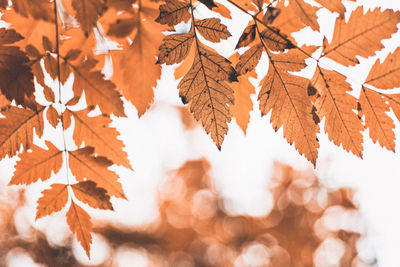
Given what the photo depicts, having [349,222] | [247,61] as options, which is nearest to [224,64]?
[247,61]

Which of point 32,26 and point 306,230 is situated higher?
point 32,26

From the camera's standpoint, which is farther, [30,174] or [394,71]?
[30,174]

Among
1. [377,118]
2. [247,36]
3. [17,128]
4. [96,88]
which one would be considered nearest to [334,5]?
[247,36]

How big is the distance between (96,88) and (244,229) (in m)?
10.9

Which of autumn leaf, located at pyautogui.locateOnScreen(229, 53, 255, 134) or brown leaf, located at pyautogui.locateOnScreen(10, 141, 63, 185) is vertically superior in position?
autumn leaf, located at pyautogui.locateOnScreen(229, 53, 255, 134)

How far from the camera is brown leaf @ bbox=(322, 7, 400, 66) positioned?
635 mm

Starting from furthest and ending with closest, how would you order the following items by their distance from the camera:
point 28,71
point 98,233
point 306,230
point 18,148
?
point 306,230, point 98,233, point 18,148, point 28,71

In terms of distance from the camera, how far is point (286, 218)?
10828 millimetres

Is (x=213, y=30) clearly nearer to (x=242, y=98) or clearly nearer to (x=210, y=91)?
(x=210, y=91)

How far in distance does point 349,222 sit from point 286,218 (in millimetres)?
2229

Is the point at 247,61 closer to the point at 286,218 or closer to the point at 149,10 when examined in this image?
the point at 149,10

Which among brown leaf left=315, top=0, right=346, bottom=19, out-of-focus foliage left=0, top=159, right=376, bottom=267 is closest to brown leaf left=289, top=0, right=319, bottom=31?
brown leaf left=315, top=0, right=346, bottom=19

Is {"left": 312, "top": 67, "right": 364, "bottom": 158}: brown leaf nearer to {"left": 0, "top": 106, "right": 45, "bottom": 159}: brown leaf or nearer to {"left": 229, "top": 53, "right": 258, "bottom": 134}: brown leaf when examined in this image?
{"left": 229, "top": 53, "right": 258, "bottom": 134}: brown leaf

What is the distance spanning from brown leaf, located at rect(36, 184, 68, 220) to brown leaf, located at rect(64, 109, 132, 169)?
15 centimetres
